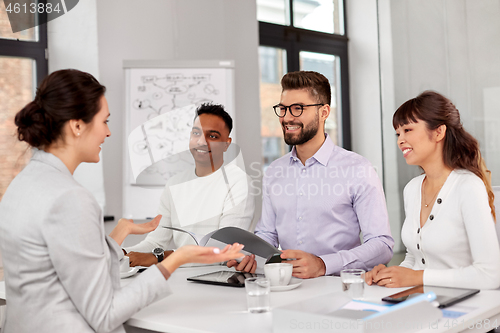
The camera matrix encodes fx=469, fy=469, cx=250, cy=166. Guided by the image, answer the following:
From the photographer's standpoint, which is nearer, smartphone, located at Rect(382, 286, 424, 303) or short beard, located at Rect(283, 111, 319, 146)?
smartphone, located at Rect(382, 286, 424, 303)

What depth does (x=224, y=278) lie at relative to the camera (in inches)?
64.9

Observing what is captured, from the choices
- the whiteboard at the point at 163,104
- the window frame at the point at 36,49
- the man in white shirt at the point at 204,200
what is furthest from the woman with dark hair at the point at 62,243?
the window frame at the point at 36,49

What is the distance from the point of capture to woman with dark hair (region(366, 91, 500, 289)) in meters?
1.46

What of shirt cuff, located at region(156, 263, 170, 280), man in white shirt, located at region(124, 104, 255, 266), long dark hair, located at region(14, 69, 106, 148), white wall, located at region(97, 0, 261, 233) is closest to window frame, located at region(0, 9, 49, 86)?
white wall, located at region(97, 0, 261, 233)

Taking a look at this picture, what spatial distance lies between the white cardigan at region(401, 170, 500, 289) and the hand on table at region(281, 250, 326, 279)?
0.37 m

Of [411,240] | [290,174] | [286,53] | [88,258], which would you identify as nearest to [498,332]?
[411,240]

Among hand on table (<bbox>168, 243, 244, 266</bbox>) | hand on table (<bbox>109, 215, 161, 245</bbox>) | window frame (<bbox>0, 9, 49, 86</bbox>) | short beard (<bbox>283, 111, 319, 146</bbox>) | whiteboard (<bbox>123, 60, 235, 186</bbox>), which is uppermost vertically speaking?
window frame (<bbox>0, 9, 49, 86</bbox>)

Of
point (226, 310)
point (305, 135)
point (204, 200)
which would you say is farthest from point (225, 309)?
point (204, 200)

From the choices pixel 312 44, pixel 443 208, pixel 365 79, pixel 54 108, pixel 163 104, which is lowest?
pixel 443 208

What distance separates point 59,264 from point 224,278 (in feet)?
2.17

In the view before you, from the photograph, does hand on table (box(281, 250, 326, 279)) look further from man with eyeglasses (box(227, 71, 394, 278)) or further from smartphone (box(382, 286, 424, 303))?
smartphone (box(382, 286, 424, 303))

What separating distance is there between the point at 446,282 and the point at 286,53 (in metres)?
3.47

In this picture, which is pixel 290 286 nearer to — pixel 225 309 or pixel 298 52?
pixel 225 309

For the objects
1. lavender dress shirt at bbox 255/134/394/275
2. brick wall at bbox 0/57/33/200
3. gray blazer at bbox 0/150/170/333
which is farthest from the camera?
brick wall at bbox 0/57/33/200
